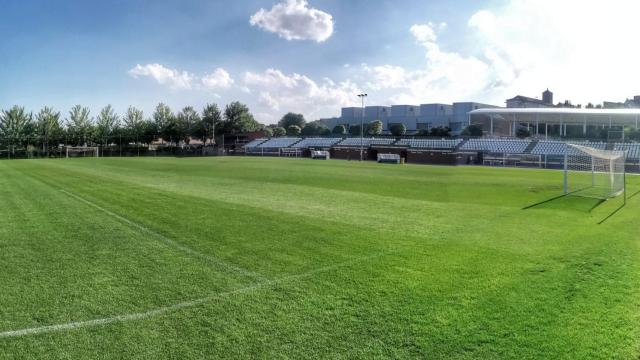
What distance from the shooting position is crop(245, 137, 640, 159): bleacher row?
60.6 metres

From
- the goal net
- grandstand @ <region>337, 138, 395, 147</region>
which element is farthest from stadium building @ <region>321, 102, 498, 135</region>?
the goal net

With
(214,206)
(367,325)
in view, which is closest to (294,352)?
(367,325)

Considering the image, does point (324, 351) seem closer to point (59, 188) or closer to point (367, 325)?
point (367, 325)

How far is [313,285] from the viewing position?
696cm

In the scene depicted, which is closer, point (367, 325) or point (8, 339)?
point (8, 339)

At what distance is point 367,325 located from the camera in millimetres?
5535

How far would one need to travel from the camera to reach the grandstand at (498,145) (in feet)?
217

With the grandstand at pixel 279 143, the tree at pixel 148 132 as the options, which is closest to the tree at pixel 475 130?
the grandstand at pixel 279 143

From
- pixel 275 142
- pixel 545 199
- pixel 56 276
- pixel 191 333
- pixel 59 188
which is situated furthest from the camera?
pixel 275 142

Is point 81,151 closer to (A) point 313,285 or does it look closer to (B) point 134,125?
(B) point 134,125

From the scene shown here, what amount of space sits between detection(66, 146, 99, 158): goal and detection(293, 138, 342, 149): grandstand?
39.6 metres

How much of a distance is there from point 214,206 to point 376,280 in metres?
9.13

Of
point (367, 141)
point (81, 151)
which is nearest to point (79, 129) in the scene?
point (81, 151)

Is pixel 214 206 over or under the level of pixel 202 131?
under
